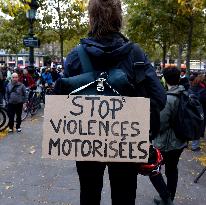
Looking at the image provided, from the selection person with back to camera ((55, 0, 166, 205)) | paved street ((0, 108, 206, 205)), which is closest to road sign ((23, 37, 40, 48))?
paved street ((0, 108, 206, 205))

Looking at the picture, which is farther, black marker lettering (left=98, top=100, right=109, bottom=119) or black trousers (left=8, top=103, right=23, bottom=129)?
black trousers (left=8, top=103, right=23, bottom=129)

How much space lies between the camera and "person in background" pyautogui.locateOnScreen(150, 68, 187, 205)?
4652 mm

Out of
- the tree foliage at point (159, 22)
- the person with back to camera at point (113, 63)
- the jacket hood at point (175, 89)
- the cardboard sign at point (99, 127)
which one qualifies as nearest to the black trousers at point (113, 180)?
the person with back to camera at point (113, 63)

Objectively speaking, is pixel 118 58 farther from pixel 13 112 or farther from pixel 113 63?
pixel 13 112

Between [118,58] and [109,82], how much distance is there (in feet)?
0.55

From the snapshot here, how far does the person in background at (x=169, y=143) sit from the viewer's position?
4652mm

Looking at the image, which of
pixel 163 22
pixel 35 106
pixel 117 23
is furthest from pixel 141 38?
pixel 117 23

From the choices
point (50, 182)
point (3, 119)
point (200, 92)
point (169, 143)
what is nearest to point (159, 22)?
point (3, 119)

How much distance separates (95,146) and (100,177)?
289mm

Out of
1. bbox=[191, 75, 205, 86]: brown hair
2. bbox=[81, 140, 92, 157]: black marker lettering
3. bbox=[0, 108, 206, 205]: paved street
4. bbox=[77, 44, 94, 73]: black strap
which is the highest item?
bbox=[77, 44, 94, 73]: black strap

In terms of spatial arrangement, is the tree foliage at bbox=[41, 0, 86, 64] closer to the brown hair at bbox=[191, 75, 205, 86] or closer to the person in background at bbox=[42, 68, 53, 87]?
the person in background at bbox=[42, 68, 53, 87]

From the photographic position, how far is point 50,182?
6.21 metres

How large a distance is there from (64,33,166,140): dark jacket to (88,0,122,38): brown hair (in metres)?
0.05

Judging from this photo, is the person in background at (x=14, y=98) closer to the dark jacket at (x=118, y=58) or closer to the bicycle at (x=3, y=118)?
the bicycle at (x=3, y=118)
